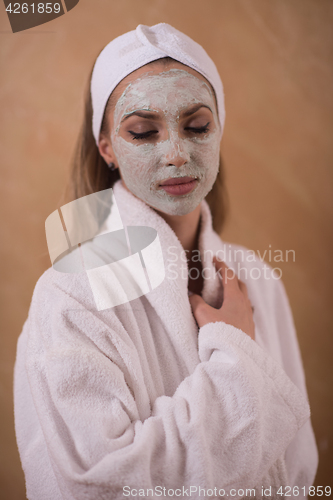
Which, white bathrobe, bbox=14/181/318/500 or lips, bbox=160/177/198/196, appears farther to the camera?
lips, bbox=160/177/198/196

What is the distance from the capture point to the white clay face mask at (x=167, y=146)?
55 cm

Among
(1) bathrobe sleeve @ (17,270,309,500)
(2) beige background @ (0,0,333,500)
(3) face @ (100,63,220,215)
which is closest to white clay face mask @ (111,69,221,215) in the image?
(3) face @ (100,63,220,215)

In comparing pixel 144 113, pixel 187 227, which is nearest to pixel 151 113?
pixel 144 113

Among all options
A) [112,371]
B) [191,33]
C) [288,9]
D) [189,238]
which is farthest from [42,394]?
[288,9]

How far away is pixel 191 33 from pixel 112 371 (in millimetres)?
567

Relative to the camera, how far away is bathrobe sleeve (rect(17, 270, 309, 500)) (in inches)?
A: 18.0

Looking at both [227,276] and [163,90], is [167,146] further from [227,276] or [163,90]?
[227,276]

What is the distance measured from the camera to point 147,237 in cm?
61

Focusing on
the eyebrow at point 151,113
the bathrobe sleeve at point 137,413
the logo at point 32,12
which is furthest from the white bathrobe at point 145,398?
the logo at point 32,12

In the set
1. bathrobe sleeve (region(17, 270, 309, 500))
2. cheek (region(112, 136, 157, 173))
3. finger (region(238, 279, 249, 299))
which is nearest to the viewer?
bathrobe sleeve (region(17, 270, 309, 500))

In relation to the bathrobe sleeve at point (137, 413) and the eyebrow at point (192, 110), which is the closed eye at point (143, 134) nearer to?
the eyebrow at point (192, 110)

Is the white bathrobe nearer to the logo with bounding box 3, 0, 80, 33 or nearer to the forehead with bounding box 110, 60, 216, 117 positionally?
the forehead with bounding box 110, 60, 216, 117

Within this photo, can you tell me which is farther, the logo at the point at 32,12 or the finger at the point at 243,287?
the finger at the point at 243,287

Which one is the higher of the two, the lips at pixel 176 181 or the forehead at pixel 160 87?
the forehead at pixel 160 87
